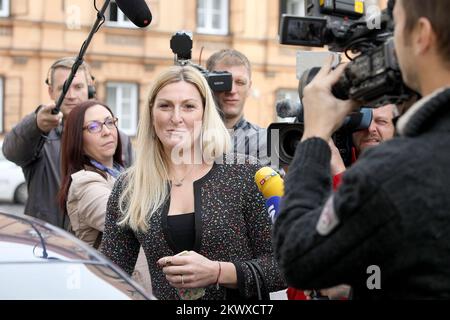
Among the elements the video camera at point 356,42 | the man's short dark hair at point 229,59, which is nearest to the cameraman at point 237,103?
the man's short dark hair at point 229,59

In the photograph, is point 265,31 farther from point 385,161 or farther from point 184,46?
point 385,161

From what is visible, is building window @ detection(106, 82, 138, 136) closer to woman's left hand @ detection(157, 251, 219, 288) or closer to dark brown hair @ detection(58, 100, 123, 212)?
dark brown hair @ detection(58, 100, 123, 212)

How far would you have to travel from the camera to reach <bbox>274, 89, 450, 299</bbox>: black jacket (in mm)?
1653

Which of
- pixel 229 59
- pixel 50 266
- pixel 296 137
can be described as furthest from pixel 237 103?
pixel 50 266

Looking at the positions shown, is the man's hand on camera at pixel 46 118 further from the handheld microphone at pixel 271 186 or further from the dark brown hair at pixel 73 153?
the handheld microphone at pixel 271 186

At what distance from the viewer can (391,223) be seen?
166cm

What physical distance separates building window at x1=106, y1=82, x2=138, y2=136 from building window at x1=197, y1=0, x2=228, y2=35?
107 inches

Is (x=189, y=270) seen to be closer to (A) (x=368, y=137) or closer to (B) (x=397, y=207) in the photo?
(A) (x=368, y=137)

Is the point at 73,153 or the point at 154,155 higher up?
the point at 154,155

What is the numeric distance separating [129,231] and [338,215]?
1628 mm

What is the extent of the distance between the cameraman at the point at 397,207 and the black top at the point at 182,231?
1.21 m

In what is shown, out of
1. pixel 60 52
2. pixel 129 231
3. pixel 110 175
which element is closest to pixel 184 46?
pixel 110 175

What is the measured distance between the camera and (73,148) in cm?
434

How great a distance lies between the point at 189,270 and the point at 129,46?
20684 mm
